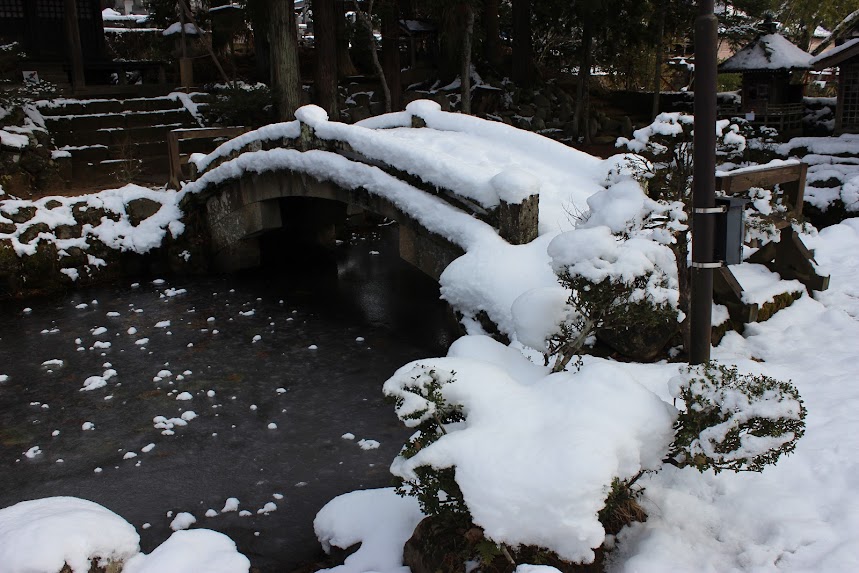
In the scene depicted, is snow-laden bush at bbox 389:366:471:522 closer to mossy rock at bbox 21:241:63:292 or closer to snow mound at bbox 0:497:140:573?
snow mound at bbox 0:497:140:573

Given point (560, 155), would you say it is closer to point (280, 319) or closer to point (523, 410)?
point (280, 319)

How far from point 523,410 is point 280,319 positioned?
7.30 m

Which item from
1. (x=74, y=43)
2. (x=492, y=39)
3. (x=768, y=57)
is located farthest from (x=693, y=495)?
(x=492, y=39)

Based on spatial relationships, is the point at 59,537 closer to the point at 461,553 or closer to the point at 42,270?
the point at 461,553

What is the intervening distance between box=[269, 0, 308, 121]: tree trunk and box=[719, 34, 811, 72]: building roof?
944 centimetres

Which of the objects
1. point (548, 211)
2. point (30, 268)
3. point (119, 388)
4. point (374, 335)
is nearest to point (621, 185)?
point (548, 211)

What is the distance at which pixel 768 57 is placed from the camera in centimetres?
1688

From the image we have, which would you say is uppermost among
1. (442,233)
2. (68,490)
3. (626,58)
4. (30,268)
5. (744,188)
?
(626,58)

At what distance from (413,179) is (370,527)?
17.1ft

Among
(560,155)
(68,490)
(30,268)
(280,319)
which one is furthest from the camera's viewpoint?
(30,268)

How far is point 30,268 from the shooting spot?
39.8 ft

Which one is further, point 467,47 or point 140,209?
point 467,47

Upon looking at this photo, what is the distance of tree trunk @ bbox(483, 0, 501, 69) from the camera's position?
23109mm

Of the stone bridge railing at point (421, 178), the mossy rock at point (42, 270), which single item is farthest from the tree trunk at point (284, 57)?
the mossy rock at point (42, 270)
